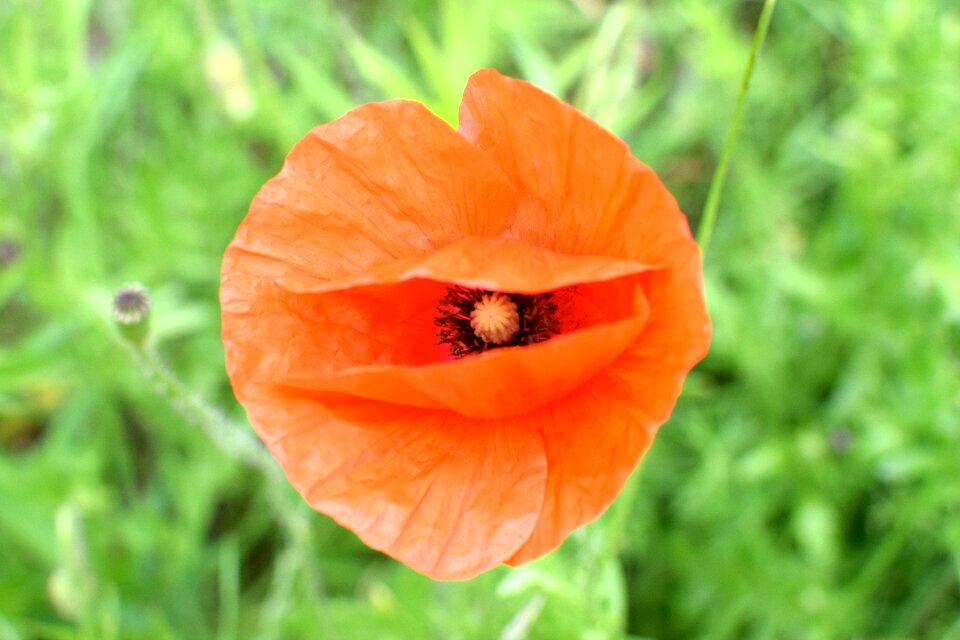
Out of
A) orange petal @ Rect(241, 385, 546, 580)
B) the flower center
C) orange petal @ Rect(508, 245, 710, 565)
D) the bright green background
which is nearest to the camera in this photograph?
orange petal @ Rect(508, 245, 710, 565)

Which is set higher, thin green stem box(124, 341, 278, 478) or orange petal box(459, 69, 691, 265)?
orange petal box(459, 69, 691, 265)

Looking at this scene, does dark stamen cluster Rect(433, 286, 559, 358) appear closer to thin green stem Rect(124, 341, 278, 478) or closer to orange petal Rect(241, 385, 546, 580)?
orange petal Rect(241, 385, 546, 580)

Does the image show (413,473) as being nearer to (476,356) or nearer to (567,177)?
(476,356)

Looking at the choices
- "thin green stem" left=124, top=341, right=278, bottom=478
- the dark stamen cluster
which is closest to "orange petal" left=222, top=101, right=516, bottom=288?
the dark stamen cluster

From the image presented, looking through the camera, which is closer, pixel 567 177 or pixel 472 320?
pixel 567 177

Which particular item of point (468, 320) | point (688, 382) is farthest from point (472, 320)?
point (688, 382)

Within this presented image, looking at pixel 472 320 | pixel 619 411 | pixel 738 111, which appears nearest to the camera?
pixel 619 411
